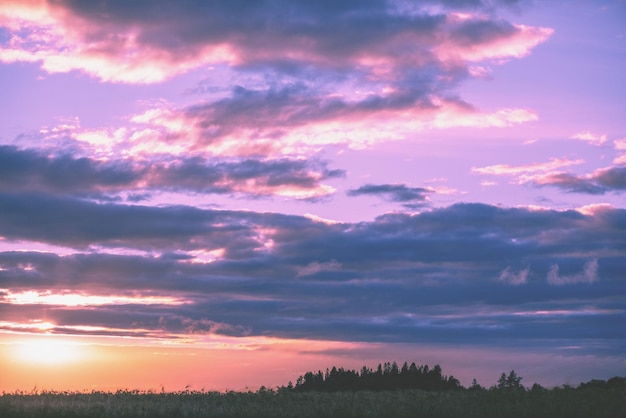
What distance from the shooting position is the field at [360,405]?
51094 millimetres

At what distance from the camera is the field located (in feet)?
168

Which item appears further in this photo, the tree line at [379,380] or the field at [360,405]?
the tree line at [379,380]

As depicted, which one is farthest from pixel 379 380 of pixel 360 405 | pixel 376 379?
pixel 360 405

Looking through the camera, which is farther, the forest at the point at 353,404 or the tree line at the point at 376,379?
the tree line at the point at 376,379

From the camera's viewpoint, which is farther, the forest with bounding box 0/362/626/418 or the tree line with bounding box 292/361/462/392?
the tree line with bounding box 292/361/462/392

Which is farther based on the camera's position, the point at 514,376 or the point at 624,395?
the point at 514,376

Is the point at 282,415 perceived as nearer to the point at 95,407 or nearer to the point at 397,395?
the point at 397,395

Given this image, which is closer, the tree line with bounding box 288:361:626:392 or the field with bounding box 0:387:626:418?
the field with bounding box 0:387:626:418

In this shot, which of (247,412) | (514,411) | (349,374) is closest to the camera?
(514,411)

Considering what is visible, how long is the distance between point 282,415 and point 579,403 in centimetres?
1942

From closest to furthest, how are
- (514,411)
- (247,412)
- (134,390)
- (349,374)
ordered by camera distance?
(514,411)
(247,412)
(134,390)
(349,374)

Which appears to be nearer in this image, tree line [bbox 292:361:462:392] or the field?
the field

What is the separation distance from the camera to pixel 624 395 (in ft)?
176

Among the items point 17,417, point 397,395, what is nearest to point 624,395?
point 397,395
